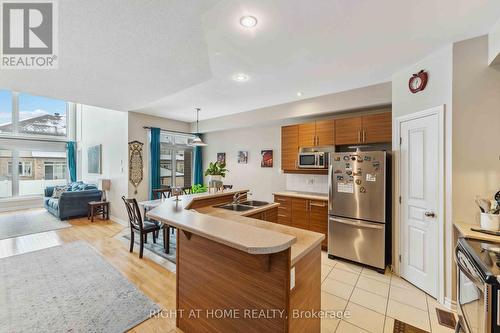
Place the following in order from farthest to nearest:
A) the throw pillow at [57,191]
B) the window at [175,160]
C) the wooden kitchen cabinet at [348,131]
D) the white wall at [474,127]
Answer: the throw pillow at [57,191]
the window at [175,160]
the wooden kitchen cabinet at [348,131]
the white wall at [474,127]

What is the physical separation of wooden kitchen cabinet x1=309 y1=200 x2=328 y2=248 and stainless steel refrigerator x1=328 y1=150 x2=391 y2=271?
0.23m

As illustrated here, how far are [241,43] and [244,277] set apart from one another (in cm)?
224

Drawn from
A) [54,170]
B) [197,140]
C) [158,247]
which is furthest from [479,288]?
[54,170]

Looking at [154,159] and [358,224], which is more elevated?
[154,159]

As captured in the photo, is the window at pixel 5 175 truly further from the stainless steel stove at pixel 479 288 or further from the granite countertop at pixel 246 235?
the stainless steel stove at pixel 479 288

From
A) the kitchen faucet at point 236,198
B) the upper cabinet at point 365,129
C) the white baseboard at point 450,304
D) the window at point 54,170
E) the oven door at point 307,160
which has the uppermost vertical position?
the upper cabinet at point 365,129

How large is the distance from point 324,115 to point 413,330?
3378mm

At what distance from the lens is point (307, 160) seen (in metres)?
4.01

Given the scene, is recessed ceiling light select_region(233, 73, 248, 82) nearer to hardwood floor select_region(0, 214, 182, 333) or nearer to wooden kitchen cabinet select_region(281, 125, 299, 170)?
wooden kitchen cabinet select_region(281, 125, 299, 170)

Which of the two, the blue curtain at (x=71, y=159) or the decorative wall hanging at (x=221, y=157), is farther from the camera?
the blue curtain at (x=71, y=159)

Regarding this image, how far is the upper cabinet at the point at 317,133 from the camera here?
12.4ft

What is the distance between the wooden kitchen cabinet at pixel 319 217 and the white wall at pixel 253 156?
47.8 inches

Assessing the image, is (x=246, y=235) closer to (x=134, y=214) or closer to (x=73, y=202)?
(x=134, y=214)

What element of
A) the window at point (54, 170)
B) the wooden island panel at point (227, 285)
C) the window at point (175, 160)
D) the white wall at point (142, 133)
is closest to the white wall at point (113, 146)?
the white wall at point (142, 133)
